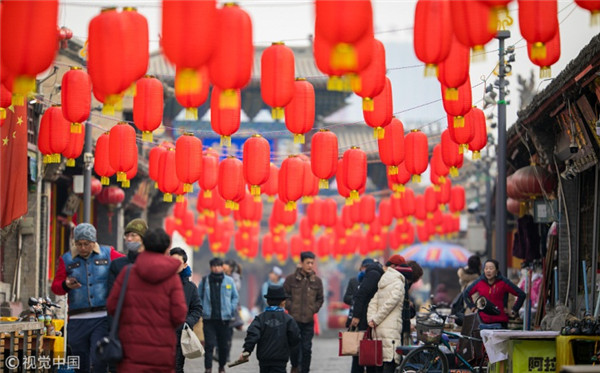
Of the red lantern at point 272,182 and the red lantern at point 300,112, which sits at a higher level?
the red lantern at point 300,112

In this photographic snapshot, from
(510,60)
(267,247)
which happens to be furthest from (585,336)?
(267,247)

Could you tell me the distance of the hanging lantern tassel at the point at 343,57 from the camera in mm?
11109

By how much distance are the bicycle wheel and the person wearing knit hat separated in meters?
4.36

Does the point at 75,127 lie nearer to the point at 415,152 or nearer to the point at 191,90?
the point at 191,90

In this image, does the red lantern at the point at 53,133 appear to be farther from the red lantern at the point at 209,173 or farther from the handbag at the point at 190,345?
the handbag at the point at 190,345

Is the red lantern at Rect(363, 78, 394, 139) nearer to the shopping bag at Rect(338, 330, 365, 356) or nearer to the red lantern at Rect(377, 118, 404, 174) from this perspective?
the red lantern at Rect(377, 118, 404, 174)

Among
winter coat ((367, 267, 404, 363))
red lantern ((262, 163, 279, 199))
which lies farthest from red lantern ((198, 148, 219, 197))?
winter coat ((367, 267, 404, 363))

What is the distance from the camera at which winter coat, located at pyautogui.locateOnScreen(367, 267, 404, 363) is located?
52.2 ft

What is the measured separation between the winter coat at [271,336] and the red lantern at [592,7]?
5.58m

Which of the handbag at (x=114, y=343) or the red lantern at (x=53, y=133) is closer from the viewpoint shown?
the handbag at (x=114, y=343)

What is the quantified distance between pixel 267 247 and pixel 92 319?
31.3m

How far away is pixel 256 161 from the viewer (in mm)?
20109

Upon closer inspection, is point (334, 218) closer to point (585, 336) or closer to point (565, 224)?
point (565, 224)

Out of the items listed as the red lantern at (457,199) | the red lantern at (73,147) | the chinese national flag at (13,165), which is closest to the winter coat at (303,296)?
the red lantern at (73,147)
